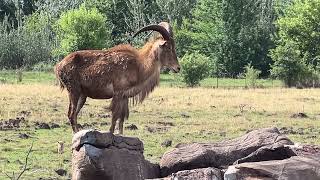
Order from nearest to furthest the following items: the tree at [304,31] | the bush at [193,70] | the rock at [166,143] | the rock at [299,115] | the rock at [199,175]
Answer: the rock at [199,175]
the rock at [166,143]
the rock at [299,115]
the bush at [193,70]
the tree at [304,31]

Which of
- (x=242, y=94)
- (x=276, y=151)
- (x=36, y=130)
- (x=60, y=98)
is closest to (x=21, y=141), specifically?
(x=36, y=130)

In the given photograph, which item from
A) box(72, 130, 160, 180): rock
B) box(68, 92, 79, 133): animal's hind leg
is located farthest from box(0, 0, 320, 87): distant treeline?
box(72, 130, 160, 180): rock

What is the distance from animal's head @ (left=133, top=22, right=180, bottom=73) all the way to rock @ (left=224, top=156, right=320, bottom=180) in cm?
646

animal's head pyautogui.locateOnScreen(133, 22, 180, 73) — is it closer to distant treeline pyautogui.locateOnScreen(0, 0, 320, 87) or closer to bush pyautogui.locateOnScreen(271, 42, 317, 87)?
bush pyautogui.locateOnScreen(271, 42, 317, 87)

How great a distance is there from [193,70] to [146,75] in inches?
1290

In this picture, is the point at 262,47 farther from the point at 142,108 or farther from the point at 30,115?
the point at 30,115

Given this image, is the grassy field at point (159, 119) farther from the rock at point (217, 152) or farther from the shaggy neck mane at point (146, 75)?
the rock at point (217, 152)

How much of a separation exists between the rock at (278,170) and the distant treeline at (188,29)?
150 feet

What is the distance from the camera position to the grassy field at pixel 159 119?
16344 millimetres

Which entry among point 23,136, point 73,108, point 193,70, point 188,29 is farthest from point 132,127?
point 188,29

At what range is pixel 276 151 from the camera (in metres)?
10.1

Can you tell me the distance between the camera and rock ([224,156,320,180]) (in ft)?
27.8

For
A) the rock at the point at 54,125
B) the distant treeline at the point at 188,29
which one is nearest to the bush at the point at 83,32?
the distant treeline at the point at 188,29

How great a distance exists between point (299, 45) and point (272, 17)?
44.6ft
